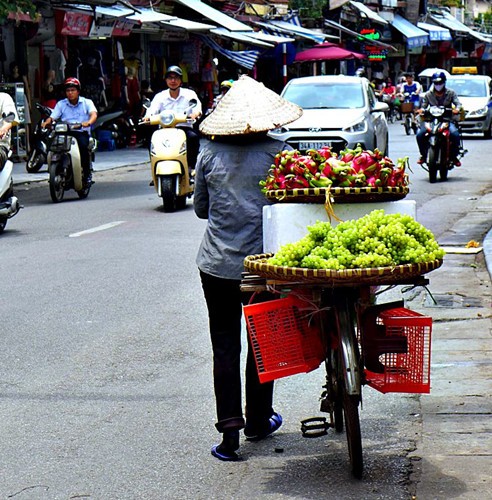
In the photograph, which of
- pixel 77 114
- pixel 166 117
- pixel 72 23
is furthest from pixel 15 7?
pixel 72 23

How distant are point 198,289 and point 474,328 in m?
2.62

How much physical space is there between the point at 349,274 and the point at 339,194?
53cm

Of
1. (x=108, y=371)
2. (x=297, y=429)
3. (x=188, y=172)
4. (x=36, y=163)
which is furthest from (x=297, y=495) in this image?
(x=36, y=163)

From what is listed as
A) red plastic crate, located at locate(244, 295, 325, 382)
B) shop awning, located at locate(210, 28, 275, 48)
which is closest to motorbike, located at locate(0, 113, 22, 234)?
red plastic crate, located at locate(244, 295, 325, 382)

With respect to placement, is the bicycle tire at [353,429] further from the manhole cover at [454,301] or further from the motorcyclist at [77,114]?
the motorcyclist at [77,114]

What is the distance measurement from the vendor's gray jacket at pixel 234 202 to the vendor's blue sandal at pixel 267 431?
0.80 metres

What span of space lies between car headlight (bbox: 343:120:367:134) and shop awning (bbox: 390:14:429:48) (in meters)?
44.7

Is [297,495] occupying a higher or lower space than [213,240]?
lower

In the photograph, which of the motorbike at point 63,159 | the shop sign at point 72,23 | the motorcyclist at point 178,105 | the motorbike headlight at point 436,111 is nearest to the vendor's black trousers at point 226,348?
the motorcyclist at point 178,105

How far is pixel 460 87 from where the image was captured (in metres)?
35.0

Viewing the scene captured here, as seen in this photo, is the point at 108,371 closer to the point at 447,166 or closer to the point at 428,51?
the point at 447,166

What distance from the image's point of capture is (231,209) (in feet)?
19.0

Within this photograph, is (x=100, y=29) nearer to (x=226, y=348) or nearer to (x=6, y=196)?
(x=6, y=196)

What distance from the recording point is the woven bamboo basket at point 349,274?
16.3 feet
